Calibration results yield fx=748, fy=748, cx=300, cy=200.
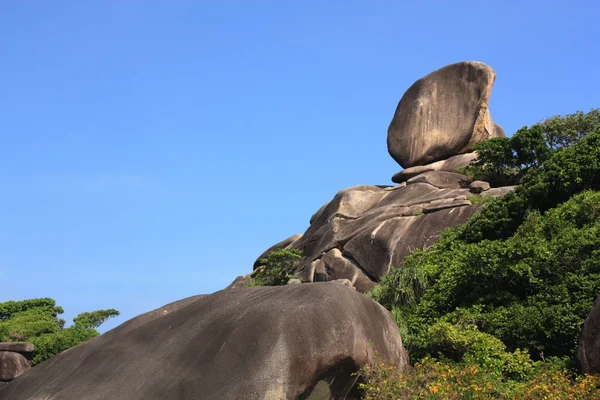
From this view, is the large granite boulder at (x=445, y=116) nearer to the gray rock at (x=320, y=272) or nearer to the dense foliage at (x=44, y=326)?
the gray rock at (x=320, y=272)

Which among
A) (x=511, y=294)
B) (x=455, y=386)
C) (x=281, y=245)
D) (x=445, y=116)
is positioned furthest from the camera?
(x=281, y=245)

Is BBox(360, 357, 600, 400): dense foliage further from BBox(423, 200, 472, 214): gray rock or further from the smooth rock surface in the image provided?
the smooth rock surface

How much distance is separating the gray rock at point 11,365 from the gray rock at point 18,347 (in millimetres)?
145

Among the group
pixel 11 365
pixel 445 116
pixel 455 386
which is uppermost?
pixel 445 116

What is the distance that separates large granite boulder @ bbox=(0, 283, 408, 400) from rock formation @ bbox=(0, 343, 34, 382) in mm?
12156

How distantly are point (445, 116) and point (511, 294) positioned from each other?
1850 cm

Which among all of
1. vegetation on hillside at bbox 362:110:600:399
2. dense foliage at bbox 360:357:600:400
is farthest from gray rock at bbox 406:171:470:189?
dense foliage at bbox 360:357:600:400

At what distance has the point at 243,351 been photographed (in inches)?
362

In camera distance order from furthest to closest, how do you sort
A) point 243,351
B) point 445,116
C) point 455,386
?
point 445,116 → point 455,386 → point 243,351

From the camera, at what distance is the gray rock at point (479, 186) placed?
86.3 feet

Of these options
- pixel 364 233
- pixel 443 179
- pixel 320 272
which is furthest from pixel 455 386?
pixel 443 179

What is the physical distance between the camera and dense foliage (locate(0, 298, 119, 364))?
24094 millimetres

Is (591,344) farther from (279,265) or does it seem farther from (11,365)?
(279,265)

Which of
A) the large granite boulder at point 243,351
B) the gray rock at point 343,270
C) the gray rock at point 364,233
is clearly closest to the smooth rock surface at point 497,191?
the gray rock at point 364,233
